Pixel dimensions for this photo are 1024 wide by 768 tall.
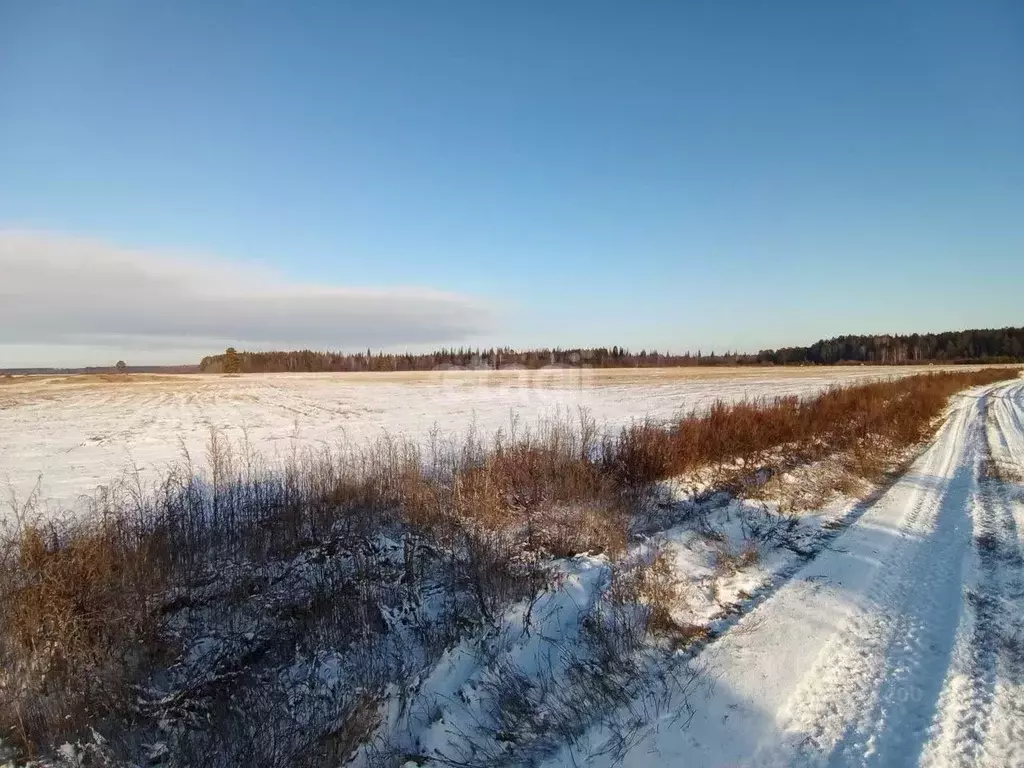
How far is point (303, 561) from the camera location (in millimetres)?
6328

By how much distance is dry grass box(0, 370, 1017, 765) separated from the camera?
4262 millimetres

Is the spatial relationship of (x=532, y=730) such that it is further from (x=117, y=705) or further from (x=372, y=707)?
(x=117, y=705)

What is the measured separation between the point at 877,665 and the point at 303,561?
5.70 meters

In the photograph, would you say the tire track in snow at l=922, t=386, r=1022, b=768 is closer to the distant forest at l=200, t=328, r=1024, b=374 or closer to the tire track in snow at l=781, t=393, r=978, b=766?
the tire track in snow at l=781, t=393, r=978, b=766

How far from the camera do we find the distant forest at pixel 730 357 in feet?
423

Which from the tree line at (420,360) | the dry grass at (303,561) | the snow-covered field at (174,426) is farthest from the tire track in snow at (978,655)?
the tree line at (420,360)

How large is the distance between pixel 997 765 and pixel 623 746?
86.5 inches

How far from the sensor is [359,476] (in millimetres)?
8844

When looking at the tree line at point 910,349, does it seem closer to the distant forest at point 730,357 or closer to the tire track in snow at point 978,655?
the distant forest at point 730,357

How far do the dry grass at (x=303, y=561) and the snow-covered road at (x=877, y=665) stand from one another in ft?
2.91

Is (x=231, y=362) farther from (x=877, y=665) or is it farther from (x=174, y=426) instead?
(x=877, y=665)

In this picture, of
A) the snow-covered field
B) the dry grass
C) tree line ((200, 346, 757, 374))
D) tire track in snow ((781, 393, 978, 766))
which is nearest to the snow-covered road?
tire track in snow ((781, 393, 978, 766))

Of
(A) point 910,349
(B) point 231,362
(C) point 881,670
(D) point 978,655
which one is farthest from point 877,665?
(A) point 910,349

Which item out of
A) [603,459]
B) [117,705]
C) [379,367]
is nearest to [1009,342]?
[379,367]
